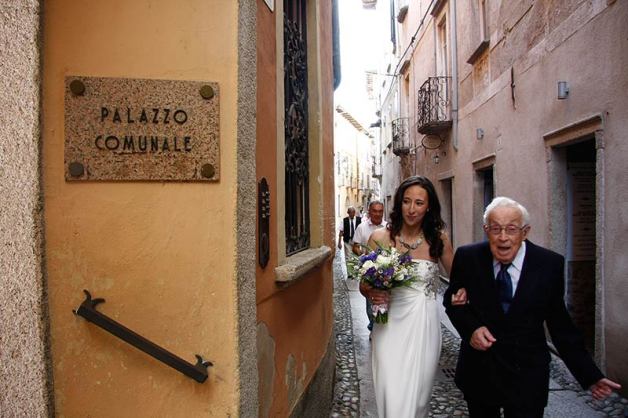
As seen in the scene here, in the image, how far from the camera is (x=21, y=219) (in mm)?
2117

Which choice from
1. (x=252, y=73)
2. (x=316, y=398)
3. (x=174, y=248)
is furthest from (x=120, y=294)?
(x=316, y=398)

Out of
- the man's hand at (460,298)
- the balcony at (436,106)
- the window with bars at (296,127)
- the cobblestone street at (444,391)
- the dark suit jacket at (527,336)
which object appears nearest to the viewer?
the dark suit jacket at (527,336)

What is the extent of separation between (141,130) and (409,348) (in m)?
2.10

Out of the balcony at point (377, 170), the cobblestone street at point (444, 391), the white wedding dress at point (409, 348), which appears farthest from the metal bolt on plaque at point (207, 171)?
the balcony at point (377, 170)

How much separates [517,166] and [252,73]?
221 inches

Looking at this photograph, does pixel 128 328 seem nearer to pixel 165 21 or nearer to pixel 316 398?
pixel 165 21

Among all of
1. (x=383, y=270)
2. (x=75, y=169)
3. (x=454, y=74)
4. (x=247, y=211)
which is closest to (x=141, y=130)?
(x=75, y=169)

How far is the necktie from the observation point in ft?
8.64

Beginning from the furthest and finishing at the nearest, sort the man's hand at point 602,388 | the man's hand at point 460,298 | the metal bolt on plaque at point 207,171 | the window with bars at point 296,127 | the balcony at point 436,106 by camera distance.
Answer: the balcony at point 436,106 → the window with bars at point 296,127 → the man's hand at point 460,298 → the man's hand at point 602,388 → the metal bolt on plaque at point 207,171

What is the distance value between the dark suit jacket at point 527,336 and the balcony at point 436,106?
8692mm

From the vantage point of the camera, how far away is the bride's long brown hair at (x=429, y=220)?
3396mm

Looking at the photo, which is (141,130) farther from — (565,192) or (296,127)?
(565,192)

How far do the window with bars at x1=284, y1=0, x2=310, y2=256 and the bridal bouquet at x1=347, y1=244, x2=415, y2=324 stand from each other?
0.63 m

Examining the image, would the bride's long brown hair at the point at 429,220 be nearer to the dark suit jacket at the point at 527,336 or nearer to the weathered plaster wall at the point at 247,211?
the dark suit jacket at the point at 527,336
